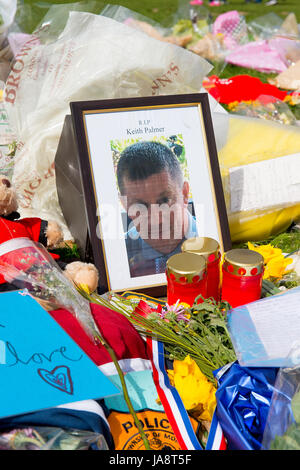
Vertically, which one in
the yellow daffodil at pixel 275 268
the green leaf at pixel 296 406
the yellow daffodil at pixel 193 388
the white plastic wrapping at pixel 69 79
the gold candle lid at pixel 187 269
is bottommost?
the yellow daffodil at pixel 275 268

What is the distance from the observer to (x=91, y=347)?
3.04ft

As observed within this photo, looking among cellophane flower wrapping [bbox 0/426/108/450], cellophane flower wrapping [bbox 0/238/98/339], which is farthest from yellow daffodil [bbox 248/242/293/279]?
cellophane flower wrapping [bbox 0/426/108/450]

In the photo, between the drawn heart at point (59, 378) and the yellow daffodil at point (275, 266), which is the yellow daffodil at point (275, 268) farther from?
the drawn heart at point (59, 378)

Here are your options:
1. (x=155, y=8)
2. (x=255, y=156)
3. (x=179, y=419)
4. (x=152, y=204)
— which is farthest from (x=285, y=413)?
(x=155, y=8)

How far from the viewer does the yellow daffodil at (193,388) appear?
0.96m

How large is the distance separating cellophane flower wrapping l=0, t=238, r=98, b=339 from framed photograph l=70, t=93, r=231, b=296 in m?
0.34

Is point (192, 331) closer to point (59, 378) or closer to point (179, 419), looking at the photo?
point (179, 419)

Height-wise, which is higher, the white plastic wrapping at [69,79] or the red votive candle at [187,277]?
the white plastic wrapping at [69,79]

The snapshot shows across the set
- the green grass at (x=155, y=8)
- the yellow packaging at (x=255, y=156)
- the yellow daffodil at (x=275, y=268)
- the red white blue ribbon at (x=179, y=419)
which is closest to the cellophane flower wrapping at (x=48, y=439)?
the red white blue ribbon at (x=179, y=419)

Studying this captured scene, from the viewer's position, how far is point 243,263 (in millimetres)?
1158

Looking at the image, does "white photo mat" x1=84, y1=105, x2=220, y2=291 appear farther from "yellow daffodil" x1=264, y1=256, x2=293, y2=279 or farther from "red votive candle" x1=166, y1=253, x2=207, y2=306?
"red votive candle" x1=166, y1=253, x2=207, y2=306

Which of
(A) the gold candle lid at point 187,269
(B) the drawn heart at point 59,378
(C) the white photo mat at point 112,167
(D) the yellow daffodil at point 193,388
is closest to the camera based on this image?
(B) the drawn heart at point 59,378

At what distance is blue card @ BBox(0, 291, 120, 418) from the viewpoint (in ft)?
2.52

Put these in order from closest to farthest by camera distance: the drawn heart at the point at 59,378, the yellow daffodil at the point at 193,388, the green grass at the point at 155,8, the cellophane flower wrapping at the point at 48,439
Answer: the cellophane flower wrapping at the point at 48,439
the drawn heart at the point at 59,378
the yellow daffodil at the point at 193,388
the green grass at the point at 155,8
